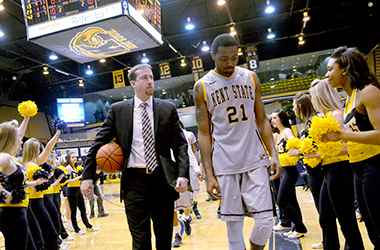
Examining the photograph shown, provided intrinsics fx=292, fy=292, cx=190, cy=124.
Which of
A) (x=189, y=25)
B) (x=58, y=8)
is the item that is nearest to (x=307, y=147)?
(x=58, y=8)

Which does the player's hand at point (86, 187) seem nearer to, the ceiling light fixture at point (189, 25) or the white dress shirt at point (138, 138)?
the white dress shirt at point (138, 138)

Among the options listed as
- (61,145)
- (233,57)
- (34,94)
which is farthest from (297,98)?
(34,94)

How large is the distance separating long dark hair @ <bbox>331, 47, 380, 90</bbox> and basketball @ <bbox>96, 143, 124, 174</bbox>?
6.39 ft

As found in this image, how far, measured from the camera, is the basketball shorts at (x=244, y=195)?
Result: 83.9 inches

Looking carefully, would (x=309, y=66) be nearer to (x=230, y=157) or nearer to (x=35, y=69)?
(x=35, y=69)

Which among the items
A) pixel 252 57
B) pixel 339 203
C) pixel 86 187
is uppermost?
pixel 252 57

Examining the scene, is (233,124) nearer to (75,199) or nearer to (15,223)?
(15,223)

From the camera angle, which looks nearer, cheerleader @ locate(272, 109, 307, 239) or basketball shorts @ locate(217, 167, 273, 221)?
basketball shorts @ locate(217, 167, 273, 221)

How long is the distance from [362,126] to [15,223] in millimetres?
3338

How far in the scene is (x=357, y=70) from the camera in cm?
218

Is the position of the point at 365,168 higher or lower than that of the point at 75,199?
higher

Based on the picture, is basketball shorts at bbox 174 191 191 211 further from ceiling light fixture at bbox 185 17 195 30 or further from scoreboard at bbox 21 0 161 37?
ceiling light fixture at bbox 185 17 195 30

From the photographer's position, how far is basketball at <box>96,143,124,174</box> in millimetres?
2488

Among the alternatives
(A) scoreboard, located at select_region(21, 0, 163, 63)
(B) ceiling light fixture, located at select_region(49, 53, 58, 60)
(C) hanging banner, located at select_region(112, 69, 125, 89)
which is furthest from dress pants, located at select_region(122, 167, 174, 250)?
(B) ceiling light fixture, located at select_region(49, 53, 58, 60)
